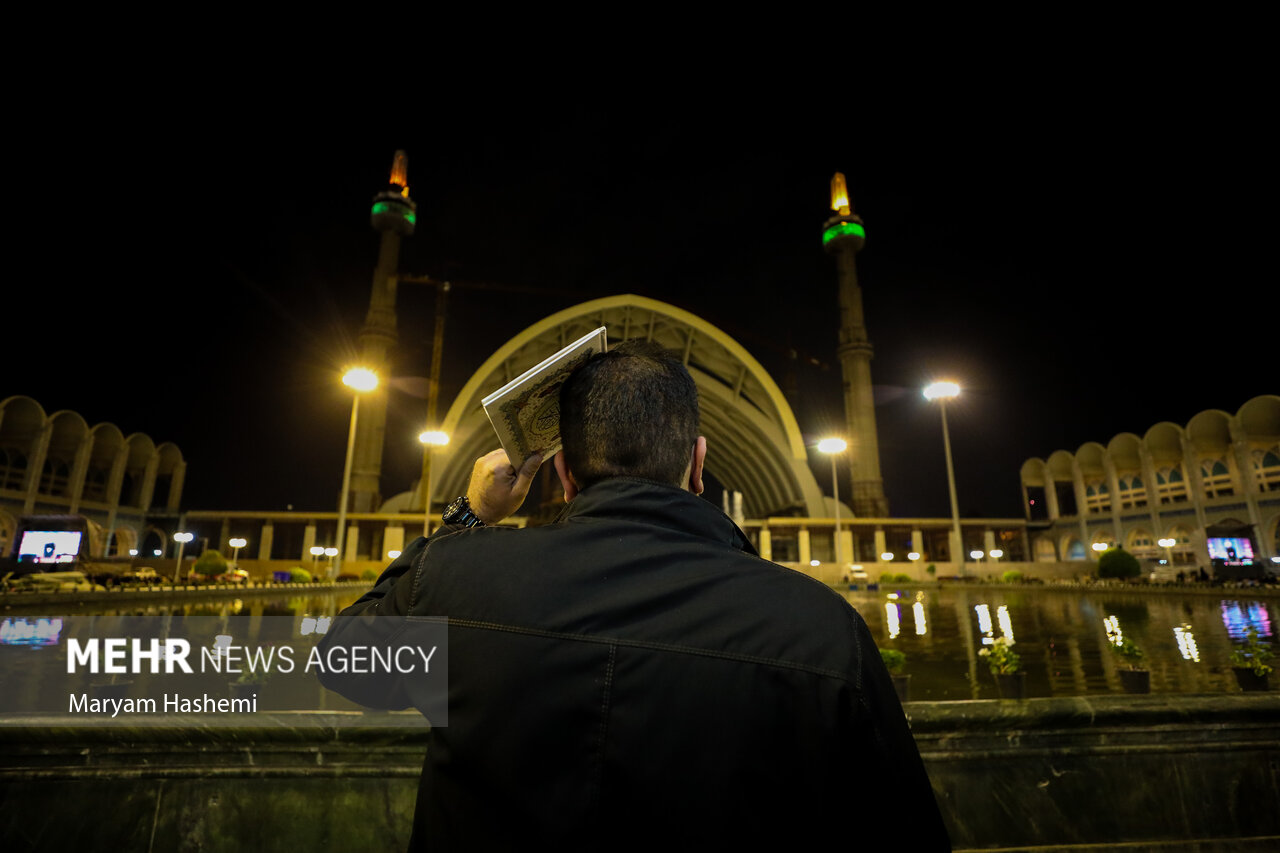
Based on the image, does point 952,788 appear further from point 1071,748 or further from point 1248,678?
point 1248,678

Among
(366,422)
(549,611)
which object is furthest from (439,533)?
(366,422)

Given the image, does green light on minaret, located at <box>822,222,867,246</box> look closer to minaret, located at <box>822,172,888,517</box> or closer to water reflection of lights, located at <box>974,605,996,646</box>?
minaret, located at <box>822,172,888,517</box>

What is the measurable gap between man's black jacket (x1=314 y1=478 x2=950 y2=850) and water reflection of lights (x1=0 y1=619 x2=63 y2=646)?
11945mm

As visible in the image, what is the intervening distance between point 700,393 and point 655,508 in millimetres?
47382

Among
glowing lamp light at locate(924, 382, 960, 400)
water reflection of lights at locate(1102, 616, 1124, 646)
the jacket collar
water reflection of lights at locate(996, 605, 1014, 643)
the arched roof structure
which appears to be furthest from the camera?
the arched roof structure

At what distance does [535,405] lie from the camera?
154 cm

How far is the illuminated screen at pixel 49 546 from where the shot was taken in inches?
901

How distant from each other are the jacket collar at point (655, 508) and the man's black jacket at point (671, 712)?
78 mm

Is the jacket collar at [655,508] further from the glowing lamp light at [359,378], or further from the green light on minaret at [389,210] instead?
the green light on minaret at [389,210]

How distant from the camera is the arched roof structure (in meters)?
46.5

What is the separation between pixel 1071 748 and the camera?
8.65ft

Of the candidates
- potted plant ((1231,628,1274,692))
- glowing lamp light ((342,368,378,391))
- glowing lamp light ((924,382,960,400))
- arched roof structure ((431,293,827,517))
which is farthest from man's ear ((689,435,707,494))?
arched roof structure ((431,293,827,517))

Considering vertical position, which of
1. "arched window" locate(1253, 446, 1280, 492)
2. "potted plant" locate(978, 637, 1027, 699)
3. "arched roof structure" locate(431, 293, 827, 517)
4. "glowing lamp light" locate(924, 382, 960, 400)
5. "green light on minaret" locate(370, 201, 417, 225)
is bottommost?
"potted plant" locate(978, 637, 1027, 699)

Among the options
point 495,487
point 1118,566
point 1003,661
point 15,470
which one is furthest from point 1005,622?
point 15,470
